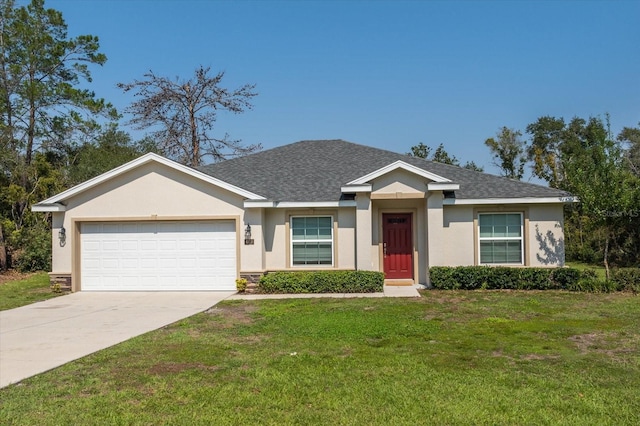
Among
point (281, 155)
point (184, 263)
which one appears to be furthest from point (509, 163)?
point (184, 263)

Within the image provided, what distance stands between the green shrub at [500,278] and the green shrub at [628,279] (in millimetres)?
1007

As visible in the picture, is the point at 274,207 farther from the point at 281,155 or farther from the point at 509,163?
the point at 509,163

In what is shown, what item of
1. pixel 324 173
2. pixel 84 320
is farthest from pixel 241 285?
pixel 324 173

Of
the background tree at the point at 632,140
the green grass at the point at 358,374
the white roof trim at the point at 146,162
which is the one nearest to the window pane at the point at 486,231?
the green grass at the point at 358,374

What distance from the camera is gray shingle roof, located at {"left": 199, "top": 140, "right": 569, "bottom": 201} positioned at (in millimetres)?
15945

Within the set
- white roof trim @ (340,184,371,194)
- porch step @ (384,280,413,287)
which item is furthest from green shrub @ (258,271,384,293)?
white roof trim @ (340,184,371,194)

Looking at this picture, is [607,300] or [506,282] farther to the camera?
[506,282]

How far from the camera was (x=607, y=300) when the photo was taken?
40.4ft

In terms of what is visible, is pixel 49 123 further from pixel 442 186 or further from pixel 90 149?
pixel 442 186

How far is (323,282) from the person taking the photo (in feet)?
48.1

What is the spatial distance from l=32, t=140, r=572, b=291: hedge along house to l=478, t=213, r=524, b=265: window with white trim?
0.11 feet

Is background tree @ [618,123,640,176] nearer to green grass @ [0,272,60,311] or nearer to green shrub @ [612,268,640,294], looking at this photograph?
green shrub @ [612,268,640,294]

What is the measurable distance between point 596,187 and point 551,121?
4150 cm

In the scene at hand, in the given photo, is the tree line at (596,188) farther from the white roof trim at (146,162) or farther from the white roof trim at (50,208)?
the white roof trim at (50,208)
